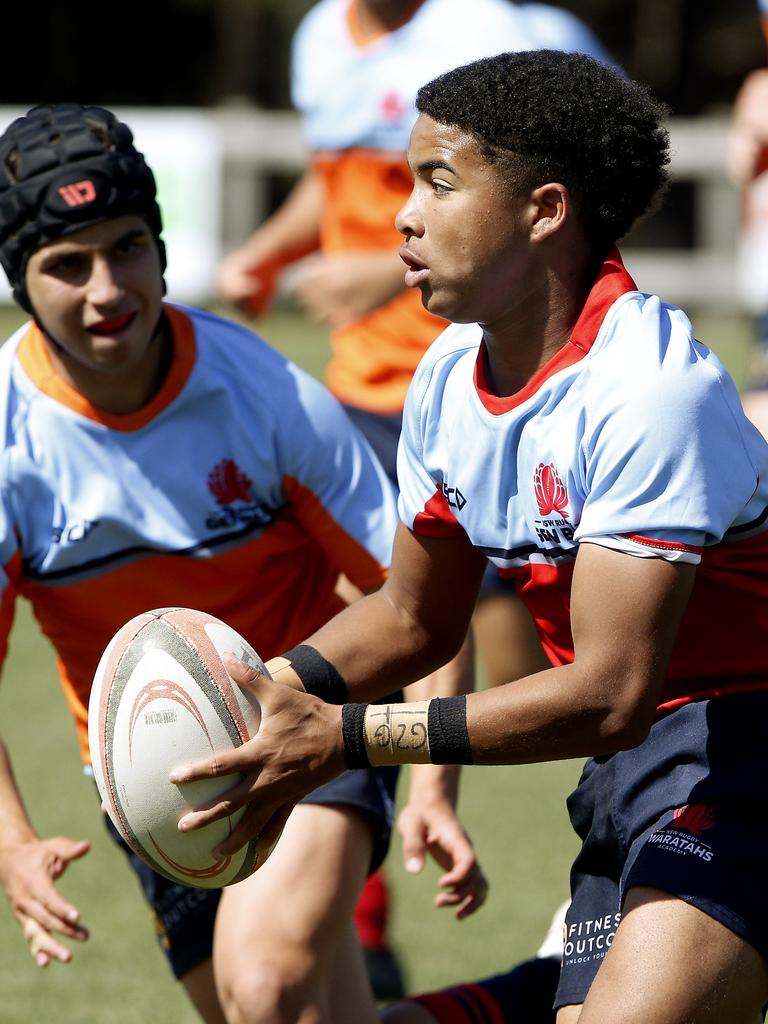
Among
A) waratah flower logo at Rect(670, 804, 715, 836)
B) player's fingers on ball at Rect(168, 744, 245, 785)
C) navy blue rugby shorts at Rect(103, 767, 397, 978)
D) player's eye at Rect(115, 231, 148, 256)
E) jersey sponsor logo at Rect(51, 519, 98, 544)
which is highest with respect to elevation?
player's eye at Rect(115, 231, 148, 256)

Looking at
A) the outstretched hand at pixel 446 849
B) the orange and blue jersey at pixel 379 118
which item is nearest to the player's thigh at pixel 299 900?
the outstretched hand at pixel 446 849

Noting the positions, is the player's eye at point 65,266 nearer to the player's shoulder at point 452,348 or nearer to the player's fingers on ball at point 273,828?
the player's shoulder at point 452,348

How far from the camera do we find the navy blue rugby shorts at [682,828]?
2881 millimetres

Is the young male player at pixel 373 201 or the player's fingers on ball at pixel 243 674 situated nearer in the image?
the player's fingers on ball at pixel 243 674

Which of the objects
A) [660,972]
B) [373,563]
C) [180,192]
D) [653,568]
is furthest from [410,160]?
[180,192]

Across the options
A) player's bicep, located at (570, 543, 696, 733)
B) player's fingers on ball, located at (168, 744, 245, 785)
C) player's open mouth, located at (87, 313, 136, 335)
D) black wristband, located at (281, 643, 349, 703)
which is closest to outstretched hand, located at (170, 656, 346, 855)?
player's fingers on ball, located at (168, 744, 245, 785)

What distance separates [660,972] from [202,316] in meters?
1.98

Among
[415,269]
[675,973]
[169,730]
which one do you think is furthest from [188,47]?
[675,973]

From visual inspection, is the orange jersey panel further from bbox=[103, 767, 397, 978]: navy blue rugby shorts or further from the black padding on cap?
bbox=[103, 767, 397, 978]: navy blue rugby shorts

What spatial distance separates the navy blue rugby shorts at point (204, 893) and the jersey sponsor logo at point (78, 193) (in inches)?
52.7

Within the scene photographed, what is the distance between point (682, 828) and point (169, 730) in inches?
34.5

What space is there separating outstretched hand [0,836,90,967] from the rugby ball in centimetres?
42

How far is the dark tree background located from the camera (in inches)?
1147

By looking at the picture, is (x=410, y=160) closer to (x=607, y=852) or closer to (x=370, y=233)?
(x=607, y=852)
